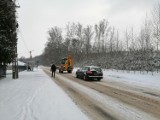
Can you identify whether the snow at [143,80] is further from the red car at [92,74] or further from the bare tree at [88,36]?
the bare tree at [88,36]

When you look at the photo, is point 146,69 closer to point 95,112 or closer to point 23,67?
point 95,112

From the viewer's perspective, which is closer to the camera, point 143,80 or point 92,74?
point 143,80

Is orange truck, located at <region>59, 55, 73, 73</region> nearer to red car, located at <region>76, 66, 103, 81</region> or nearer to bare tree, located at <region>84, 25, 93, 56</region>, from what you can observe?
red car, located at <region>76, 66, 103, 81</region>

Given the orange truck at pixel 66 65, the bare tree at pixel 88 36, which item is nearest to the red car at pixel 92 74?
the orange truck at pixel 66 65

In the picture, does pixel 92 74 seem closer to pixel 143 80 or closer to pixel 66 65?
pixel 143 80

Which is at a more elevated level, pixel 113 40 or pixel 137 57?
pixel 113 40

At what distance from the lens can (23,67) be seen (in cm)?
7400

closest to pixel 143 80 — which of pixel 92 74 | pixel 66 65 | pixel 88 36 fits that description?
pixel 92 74

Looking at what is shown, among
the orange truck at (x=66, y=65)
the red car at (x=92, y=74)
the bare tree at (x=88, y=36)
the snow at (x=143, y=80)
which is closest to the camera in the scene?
the snow at (x=143, y=80)

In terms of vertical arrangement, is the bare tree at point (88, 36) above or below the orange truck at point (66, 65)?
above

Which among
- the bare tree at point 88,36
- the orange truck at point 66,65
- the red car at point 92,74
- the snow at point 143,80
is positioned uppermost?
the bare tree at point 88,36

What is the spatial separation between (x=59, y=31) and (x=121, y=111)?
111134mm

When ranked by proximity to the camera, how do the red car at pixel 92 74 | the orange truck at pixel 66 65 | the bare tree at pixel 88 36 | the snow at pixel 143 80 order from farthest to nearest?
the bare tree at pixel 88 36, the orange truck at pixel 66 65, the red car at pixel 92 74, the snow at pixel 143 80

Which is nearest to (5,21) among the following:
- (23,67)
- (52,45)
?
(23,67)
